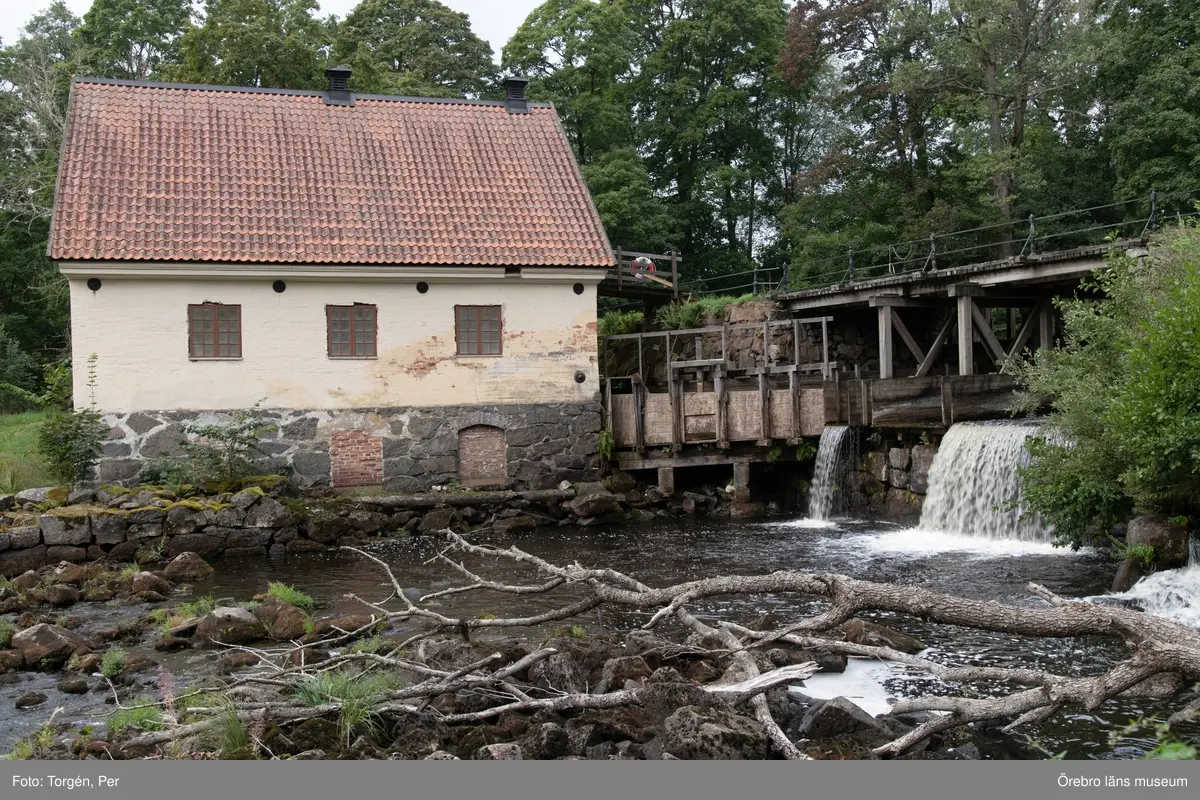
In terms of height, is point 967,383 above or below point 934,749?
above

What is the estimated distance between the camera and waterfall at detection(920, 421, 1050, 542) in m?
16.3

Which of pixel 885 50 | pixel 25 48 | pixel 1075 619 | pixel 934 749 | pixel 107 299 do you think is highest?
pixel 25 48

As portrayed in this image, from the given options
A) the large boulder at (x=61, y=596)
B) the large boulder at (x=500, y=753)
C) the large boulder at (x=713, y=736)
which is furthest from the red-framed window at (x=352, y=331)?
the large boulder at (x=713, y=736)

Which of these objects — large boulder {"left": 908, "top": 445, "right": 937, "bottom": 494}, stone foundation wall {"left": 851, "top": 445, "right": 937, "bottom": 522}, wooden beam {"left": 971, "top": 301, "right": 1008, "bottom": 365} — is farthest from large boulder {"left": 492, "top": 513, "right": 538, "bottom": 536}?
wooden beam {"left": 971, "top": 301, "right": 1008, "bottom": 365}

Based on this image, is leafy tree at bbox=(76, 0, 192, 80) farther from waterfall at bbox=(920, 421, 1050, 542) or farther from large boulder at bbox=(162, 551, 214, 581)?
waterfall at bbox=(920, 421, 1050, 542)

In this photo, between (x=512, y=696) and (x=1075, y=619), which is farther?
(x=512, y=696)

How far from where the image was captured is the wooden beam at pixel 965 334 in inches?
835

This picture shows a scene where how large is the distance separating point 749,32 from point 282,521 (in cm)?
2607

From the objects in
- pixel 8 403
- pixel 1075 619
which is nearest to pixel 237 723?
pixel 1075 619

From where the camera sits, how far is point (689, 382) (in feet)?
75.8

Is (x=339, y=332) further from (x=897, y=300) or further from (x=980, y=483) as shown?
(x=980, y=483)

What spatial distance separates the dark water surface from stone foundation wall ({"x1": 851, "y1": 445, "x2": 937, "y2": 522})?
64 cm

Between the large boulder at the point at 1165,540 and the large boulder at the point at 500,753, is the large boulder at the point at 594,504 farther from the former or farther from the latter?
the large boulder at the point at 500,753

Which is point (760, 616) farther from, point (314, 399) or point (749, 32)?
point (749, 32)
